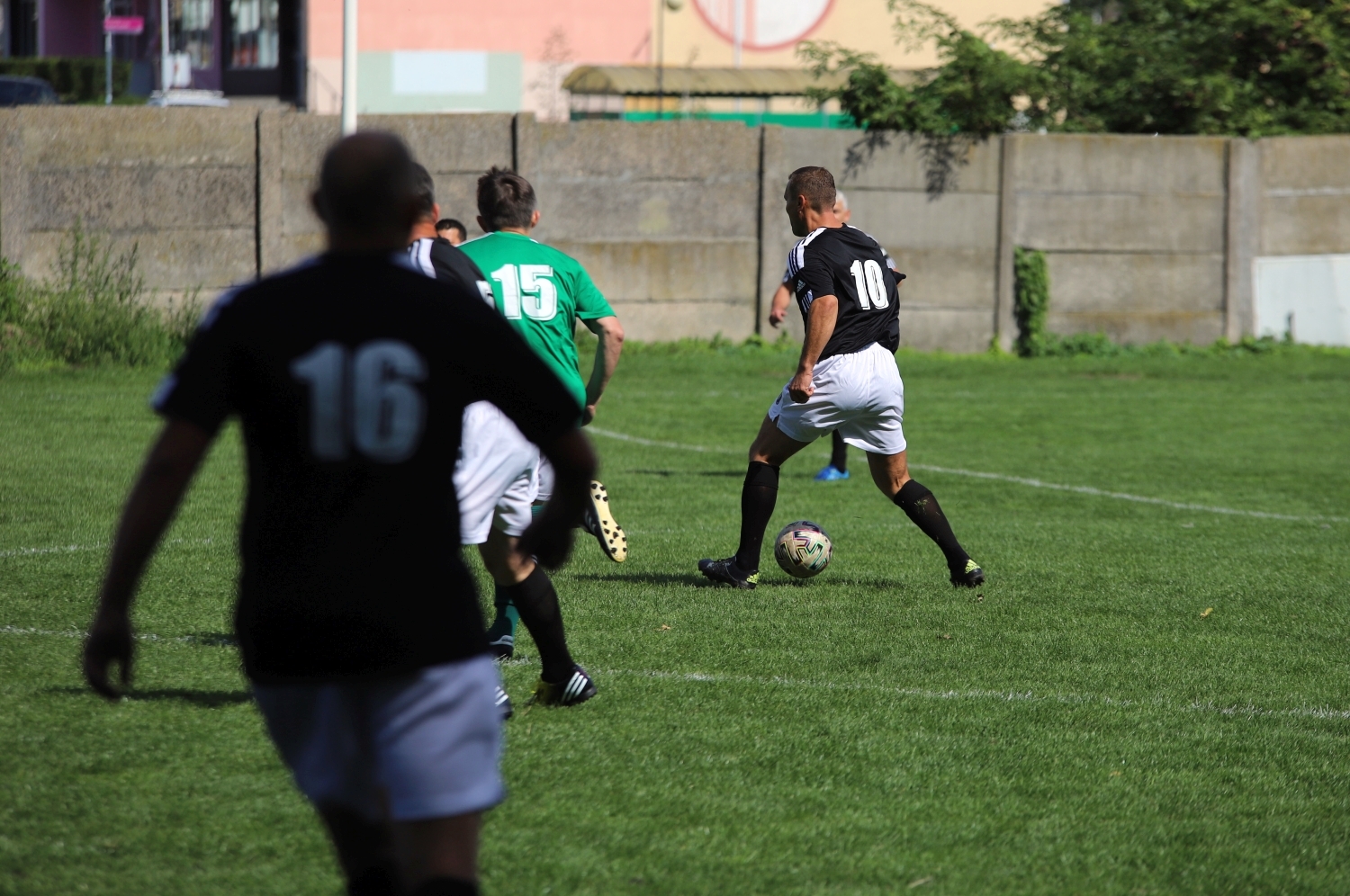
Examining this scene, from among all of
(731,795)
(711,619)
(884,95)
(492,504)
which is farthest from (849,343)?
(884,95)

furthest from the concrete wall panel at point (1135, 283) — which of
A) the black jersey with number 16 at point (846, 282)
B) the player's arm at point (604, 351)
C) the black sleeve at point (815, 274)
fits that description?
the player's arm at point (604, 351)

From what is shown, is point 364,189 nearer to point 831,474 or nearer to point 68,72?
point 831,474

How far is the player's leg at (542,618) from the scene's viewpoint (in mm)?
5129

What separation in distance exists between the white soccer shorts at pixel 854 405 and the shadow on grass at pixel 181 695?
3246 millimetres

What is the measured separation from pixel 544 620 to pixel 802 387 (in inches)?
103

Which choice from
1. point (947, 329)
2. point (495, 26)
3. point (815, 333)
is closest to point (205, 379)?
point (815, 333)

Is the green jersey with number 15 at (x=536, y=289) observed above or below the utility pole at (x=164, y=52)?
below

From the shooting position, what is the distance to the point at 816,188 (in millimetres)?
7562

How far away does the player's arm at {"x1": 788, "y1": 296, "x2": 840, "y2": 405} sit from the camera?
292 inches

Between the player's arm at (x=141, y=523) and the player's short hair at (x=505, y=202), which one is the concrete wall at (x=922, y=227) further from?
the player's arm at (x=141, y=523)

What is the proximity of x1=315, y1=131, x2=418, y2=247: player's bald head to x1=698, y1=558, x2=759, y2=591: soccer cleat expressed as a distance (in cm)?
514

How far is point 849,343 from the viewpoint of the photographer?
7609 mm

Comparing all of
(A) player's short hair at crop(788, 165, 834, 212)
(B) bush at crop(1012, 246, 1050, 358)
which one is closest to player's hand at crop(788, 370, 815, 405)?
(A) player's short hair at crop(788, 165, 834, 212)

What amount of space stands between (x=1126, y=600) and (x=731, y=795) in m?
3.76
